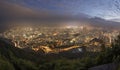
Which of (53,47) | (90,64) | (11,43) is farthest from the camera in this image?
(53,47)

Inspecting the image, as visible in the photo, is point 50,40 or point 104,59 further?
point 50,40

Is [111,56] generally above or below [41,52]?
above

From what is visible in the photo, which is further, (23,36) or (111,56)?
(23,36)

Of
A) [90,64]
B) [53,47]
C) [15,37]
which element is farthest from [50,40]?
[90,64]

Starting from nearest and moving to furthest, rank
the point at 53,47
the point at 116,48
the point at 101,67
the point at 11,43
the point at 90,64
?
the point at 101,67, the point at 116,48, the point at 90,64, the point at 11,43, the point at 53,47

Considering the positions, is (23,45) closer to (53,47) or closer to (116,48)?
(53,47)

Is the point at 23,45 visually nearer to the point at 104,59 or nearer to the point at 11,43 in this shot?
the point at 11,43

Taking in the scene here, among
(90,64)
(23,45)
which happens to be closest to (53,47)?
(23,45)

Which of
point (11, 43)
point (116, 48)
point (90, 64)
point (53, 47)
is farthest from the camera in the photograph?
point (53, 47)

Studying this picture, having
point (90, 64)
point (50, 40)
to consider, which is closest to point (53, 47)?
point (50, 40)
